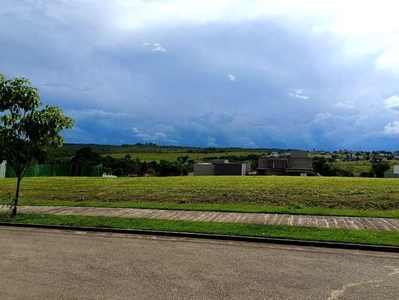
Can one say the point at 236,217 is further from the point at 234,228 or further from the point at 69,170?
the point at 69,170

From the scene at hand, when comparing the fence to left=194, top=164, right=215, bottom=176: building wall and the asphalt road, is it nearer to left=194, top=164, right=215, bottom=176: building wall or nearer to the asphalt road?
left=194, top=164, right=215, bottom=176: building wall

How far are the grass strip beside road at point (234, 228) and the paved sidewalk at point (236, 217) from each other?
82 centimetres

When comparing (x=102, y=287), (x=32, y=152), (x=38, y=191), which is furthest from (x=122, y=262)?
(x=38, y=191)

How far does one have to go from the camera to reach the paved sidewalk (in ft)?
38.3

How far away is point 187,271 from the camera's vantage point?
717 centimetres

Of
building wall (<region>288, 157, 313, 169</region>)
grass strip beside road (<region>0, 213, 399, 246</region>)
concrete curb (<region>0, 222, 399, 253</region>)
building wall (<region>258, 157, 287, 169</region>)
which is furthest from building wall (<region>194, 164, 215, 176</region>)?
concrete curb (<region>0, 222, 399, 253</region>)

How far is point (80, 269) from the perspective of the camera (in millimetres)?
7352

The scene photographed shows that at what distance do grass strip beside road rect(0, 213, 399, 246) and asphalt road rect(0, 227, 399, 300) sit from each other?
0.68 m

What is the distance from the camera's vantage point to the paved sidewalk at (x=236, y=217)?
11.7 m

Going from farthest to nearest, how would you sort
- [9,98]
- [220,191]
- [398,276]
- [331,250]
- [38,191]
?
[38,191] < [220,191] < [9,98] < [331,250] < [398,276]

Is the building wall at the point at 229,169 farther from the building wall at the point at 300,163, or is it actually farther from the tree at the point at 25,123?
the tree at the point at 25,123

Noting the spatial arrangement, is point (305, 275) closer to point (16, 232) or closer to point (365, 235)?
point (365, 235)

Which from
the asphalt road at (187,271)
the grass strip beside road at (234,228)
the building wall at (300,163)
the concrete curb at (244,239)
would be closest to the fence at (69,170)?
the building wall at (300,163)

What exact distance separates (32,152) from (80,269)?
8940mm
